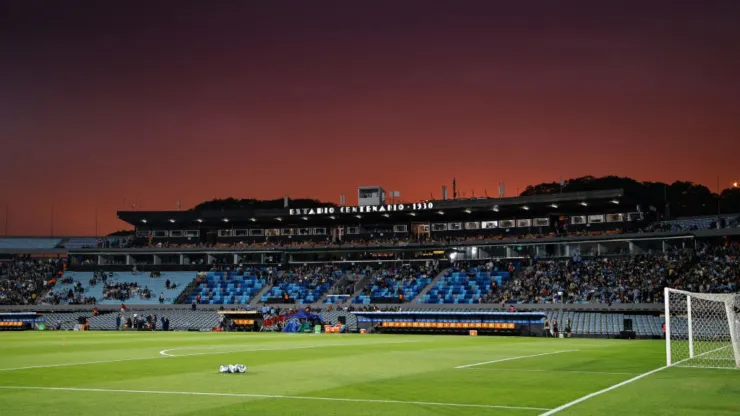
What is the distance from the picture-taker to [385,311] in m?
74.6

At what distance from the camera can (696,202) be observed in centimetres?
14312

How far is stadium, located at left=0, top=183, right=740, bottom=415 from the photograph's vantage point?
18625mm

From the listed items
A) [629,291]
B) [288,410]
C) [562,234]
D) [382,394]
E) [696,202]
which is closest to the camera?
[288,410]

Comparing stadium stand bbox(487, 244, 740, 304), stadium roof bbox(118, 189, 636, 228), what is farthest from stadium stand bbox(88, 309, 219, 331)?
stadium stand bbox(487, 244, 740, 304)

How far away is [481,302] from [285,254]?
118ft

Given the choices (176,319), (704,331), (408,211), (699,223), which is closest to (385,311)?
(176,319)

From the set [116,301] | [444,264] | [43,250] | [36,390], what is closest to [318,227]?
[444,264]

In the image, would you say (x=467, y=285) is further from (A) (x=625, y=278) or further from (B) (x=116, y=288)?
(B) (x=116, y=288)

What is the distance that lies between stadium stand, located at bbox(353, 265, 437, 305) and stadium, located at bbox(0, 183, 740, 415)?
35 cm

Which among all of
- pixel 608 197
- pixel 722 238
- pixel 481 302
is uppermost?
pixel 608 197

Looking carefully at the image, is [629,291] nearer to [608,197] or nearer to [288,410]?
[608,197]

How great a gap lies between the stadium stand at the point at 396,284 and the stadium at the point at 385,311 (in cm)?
35

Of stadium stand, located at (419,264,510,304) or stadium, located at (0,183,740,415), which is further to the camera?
stadium stand, located at (419,264,510,304)

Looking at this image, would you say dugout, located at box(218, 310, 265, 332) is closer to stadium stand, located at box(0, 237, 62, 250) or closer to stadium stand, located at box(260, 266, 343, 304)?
stadium stand, located at box(260, 266, 343, 304)
